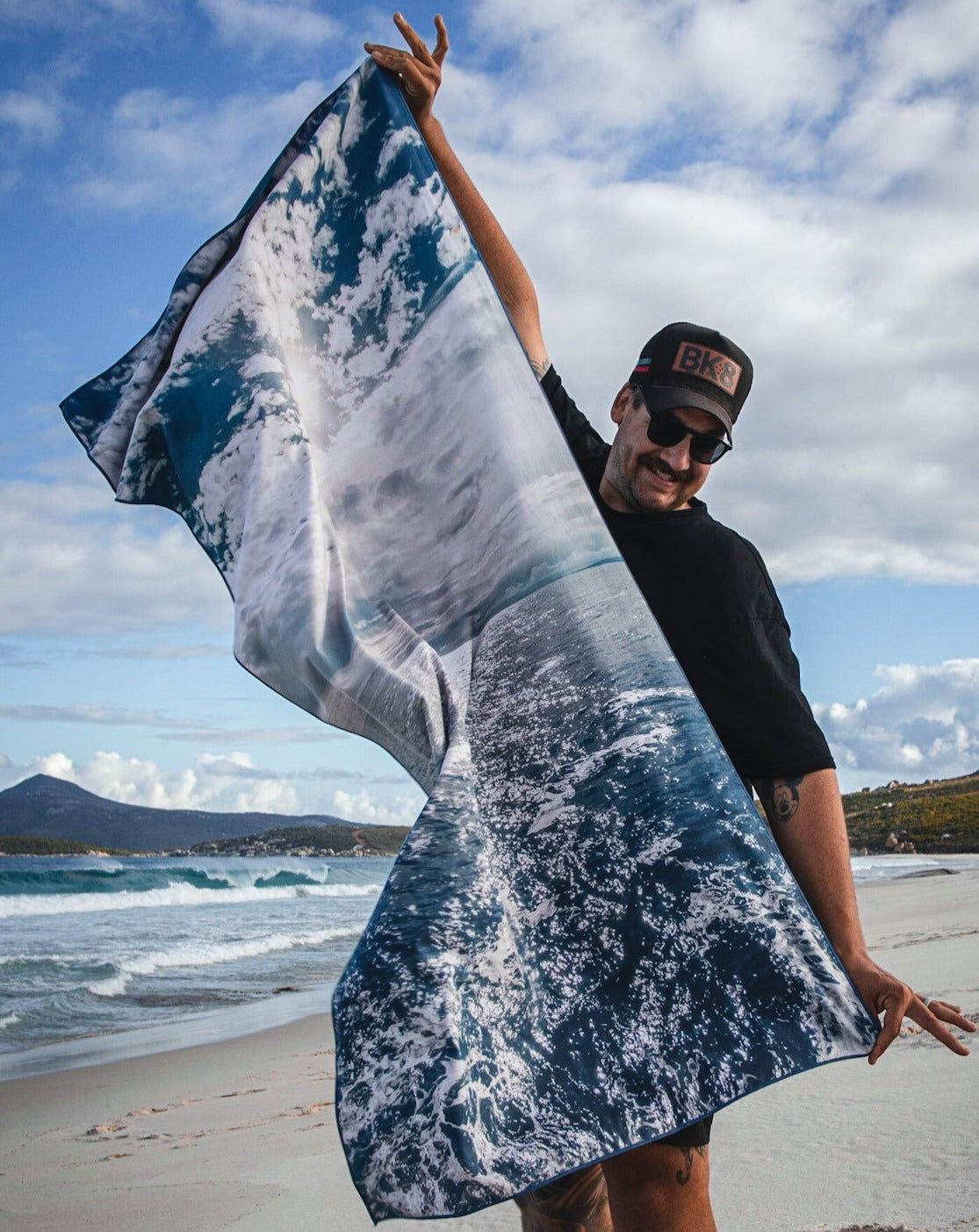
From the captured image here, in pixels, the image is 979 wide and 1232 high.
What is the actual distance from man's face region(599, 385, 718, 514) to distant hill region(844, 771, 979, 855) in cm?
2834

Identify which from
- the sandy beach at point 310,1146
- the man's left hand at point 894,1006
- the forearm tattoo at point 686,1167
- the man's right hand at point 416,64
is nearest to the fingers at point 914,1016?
the man's left hand at point 894,1006

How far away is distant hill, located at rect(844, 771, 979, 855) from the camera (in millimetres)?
34097

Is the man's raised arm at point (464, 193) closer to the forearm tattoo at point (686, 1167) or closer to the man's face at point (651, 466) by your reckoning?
the man's face at point (651, 466)

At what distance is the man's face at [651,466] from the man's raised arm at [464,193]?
0.36 metres

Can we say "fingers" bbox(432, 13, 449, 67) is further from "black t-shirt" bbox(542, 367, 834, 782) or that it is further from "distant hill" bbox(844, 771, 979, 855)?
"distant hill" bbox(844, 771, 979, 855)

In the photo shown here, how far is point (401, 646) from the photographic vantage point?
1963 millimetres

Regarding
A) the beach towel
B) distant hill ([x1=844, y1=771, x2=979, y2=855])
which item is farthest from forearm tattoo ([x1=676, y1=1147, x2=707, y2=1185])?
distant hill ([x1=844, y1=771, x2=979, y2=855])

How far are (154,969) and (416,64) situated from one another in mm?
10774

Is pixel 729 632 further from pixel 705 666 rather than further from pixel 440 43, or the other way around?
pixel 440 43

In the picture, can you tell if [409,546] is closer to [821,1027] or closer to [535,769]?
[535,769]

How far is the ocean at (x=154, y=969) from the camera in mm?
7812

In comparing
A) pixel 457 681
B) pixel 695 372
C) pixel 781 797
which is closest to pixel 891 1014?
pixel 781 797

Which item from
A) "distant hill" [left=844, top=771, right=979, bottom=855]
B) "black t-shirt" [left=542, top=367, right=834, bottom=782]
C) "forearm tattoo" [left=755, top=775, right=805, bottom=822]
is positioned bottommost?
"distant hill" [left=844, top=771, right=979, bottom=855]

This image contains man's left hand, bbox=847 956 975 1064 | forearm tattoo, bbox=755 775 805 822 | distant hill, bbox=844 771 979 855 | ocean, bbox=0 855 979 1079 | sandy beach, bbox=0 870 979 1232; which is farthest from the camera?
distant hill, bbox=844 771 979 855
